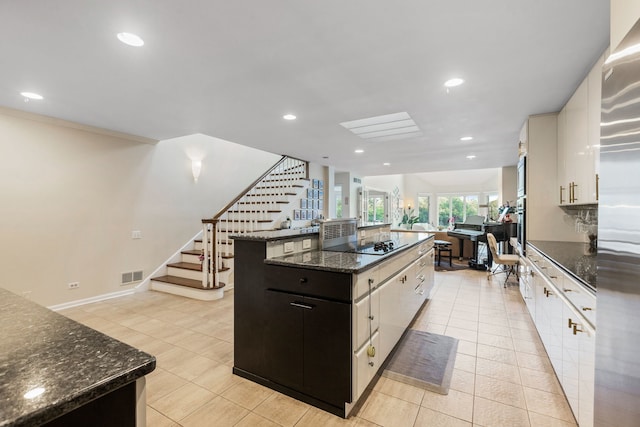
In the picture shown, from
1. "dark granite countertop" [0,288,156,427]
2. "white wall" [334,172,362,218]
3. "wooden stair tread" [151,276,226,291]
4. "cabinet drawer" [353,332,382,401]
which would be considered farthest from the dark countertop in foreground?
"white wall" [334,172,362,218]

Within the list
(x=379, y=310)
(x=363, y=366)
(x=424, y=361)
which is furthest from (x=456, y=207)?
(x=363, y=366)

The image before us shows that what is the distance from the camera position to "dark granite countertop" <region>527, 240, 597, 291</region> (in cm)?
166

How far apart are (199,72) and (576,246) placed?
4.13 metres

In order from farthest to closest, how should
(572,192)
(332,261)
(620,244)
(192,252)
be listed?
(192,252)
(572,192)
(332,261)
(620,244)

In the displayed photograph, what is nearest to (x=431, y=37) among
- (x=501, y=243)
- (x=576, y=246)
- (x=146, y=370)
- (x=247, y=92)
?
(x=247, y=92)

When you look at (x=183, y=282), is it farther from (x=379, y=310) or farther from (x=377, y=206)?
(x=377, y=206)

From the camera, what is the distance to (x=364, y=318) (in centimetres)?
188

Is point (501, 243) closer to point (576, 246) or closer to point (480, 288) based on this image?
point (480, 288)

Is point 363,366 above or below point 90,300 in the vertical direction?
above

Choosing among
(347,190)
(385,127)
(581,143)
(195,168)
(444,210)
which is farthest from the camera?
(444,210)

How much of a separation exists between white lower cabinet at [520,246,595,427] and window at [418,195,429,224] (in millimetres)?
11816

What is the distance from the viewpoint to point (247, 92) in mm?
2881

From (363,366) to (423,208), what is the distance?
523 inches

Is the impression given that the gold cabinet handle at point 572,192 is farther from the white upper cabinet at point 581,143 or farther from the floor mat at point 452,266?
the floor mat at point 452,266
